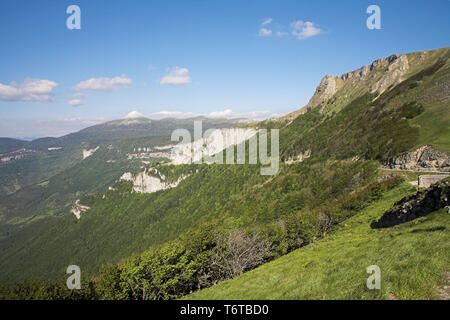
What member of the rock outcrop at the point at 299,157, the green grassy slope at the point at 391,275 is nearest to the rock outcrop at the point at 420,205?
the green grassy slope at the point at 391,275

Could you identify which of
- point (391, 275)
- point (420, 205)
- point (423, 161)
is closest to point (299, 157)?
point (423, 161)

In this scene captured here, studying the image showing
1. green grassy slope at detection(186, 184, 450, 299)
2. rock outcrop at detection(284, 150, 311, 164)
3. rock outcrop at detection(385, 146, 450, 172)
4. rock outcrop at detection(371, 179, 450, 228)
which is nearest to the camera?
green grassy slope at detection(186, 184, 450, 299)

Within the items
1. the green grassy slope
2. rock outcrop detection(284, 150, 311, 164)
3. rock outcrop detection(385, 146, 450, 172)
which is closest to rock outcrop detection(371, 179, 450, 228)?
the green grassy slope

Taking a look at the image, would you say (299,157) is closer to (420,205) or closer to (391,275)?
(420,205)

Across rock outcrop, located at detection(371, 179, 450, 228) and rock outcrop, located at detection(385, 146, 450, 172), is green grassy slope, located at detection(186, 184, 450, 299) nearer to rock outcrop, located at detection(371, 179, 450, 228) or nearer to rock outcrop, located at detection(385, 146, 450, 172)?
rock outcrop, located at detection(371, 179, 450, 228)
